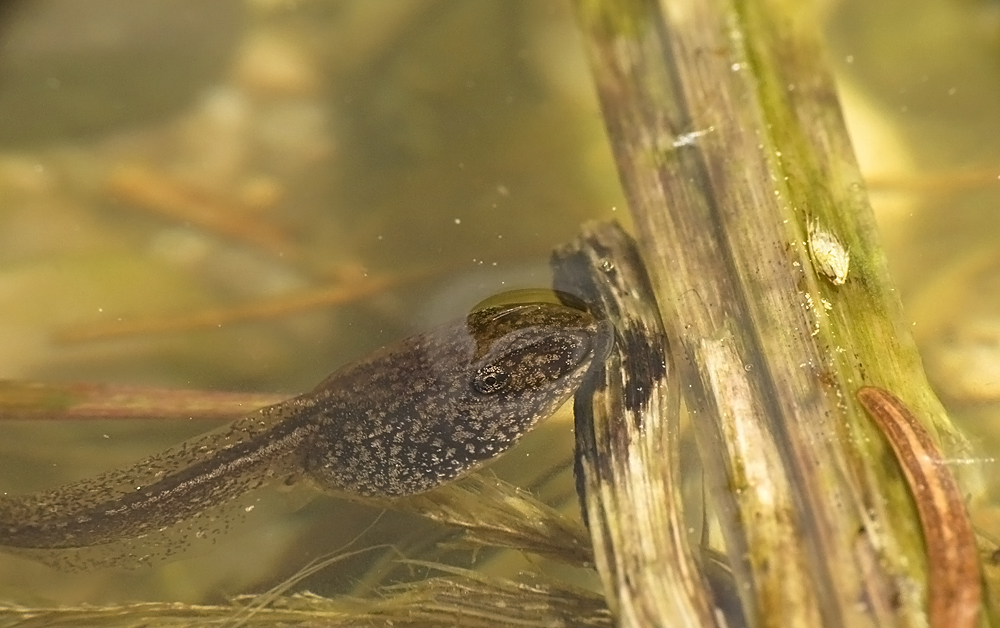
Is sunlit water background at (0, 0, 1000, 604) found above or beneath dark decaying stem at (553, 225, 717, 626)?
above

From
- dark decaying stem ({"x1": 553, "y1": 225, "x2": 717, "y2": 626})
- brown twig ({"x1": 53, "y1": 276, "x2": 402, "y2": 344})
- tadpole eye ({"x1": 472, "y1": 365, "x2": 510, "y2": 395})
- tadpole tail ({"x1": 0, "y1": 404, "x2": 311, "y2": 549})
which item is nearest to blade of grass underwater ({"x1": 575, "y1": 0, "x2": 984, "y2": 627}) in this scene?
dark decaying stem ({"x1": 553, "y1": 225, "x2": 717, "y2": 626})

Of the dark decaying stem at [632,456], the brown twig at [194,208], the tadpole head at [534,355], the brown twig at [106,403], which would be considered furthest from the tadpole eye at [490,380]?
the brown twig at [194,208]

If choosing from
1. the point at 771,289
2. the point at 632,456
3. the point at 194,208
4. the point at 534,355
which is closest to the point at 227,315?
the point at 194,208

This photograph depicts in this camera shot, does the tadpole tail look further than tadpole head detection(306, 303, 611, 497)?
Yes

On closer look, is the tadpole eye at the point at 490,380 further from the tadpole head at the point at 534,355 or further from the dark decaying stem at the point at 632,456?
the dark decaying stem at the point at 632,456

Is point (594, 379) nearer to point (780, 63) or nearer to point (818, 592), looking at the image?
point (818, 592)

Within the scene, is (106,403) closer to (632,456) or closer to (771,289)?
(632,456)

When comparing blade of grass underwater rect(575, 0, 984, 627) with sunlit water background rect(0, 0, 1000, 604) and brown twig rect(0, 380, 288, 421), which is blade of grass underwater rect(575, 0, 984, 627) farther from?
brown twig rect(0, 380, 288, 421)
